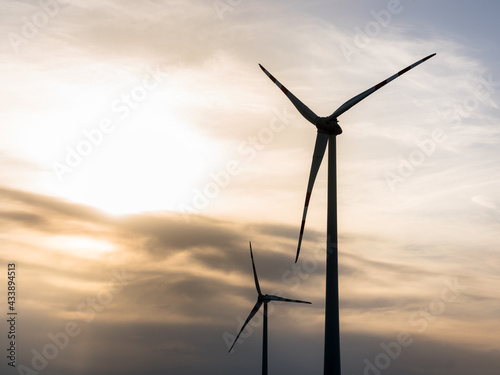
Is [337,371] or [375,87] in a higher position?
[375,87]

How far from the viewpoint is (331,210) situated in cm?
6694

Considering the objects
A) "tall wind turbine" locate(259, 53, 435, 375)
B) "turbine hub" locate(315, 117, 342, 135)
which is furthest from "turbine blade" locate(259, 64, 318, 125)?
"turbine hub" locate(315, 117, 342, 135)

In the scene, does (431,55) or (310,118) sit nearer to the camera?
(431,55)

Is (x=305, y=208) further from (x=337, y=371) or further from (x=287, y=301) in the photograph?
(x=287, y=301)

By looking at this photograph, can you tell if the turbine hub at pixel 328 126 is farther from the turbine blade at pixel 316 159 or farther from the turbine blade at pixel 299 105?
the turbine blade at pixel 299 105

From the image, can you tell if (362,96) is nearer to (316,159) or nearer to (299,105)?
(299,105)

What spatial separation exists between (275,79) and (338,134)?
13.4 meters

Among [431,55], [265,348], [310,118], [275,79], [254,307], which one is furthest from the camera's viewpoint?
[254,307]

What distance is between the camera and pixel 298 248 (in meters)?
71.6

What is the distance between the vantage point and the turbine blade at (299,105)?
2995 inches

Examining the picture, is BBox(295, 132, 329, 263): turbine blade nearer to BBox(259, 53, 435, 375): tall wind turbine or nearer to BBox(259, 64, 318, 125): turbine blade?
BBox(259, 53, 435, 375): tall wind turbine

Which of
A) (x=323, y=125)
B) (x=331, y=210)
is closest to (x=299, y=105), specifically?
(x=323, y=125)

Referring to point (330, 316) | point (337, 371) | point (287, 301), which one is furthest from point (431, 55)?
point (287, 301)

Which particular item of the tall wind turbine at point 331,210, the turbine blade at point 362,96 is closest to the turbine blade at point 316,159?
the tall wind turbine at point 331,210
